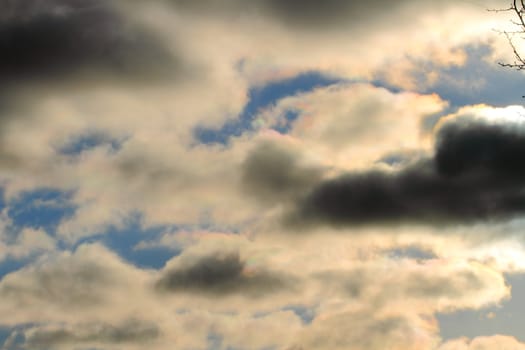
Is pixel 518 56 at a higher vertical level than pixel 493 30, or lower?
lower

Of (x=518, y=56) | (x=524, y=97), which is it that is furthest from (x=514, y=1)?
(x=524, y=97)

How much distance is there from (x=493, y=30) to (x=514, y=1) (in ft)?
10.3

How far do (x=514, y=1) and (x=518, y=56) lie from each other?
8.59 feet

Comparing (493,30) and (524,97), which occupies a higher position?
(493,30)

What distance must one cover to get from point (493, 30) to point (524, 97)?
158 inches

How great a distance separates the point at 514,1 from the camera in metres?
32.8

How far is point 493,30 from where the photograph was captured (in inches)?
1410

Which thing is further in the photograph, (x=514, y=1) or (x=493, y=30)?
(x=493, y=30)

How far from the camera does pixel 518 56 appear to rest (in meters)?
33.6

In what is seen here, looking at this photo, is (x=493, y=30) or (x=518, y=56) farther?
(x=493, y=30)

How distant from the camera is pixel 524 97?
34375 millimetres

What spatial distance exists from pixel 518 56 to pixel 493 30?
287 centimetres

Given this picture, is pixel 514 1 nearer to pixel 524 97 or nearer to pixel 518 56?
pixel 518 56

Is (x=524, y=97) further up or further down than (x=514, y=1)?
further down
